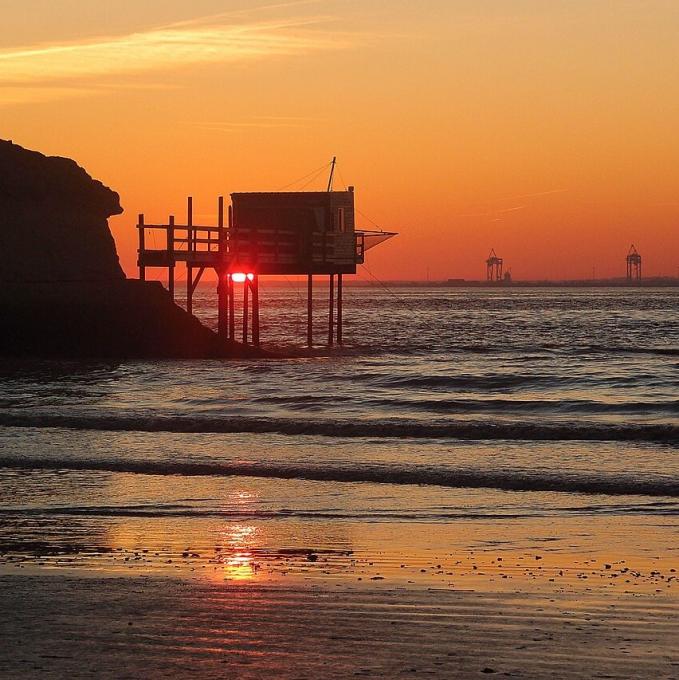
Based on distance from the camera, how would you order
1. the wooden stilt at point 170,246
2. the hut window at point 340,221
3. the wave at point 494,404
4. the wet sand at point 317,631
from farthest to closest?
the hut window at point 340,221 < the wooden stilt at point 170,246 < the wave at point 494,404 < the wet sand at point 317,631

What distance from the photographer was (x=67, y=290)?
158 ft

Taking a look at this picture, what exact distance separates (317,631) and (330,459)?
11352mm

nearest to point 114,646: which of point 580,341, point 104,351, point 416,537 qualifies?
point 416,537

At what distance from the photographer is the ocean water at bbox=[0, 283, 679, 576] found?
1227 cm

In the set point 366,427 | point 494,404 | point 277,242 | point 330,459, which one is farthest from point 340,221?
point 330,459

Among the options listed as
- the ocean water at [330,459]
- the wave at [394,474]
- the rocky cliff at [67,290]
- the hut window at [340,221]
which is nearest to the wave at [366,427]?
the ocean water at [330,459]

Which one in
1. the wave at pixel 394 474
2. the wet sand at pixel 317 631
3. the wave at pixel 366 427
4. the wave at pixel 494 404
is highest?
the wet sand at pixel 317 631

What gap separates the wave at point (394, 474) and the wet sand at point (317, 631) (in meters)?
7.14

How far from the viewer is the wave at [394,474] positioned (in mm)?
16467

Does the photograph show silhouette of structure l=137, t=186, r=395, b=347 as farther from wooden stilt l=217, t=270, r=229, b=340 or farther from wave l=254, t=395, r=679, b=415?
wave l=254, t=395, r=679, b=415

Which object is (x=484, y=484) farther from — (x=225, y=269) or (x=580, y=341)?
(x=580, y=341)

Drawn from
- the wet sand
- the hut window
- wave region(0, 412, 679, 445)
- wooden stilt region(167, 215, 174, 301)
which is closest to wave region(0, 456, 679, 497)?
wave region(0, 412, 679, 445)

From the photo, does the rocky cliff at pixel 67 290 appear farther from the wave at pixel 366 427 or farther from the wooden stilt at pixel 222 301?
the wave at pixel 366 427

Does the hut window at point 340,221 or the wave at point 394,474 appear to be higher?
the hut window at point 340,221
